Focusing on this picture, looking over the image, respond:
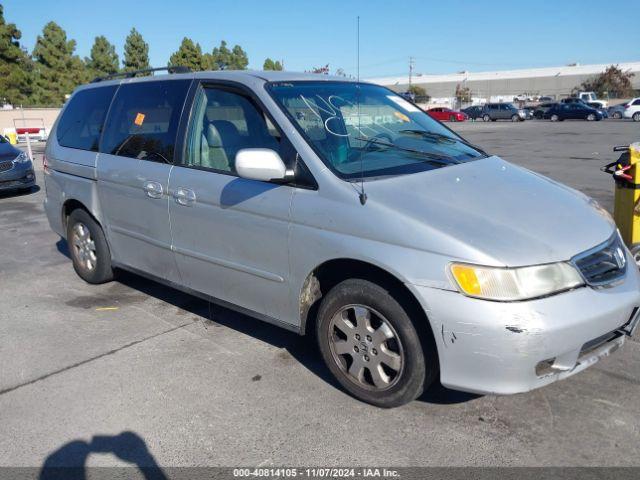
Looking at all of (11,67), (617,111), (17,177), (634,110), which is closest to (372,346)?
(17,177)

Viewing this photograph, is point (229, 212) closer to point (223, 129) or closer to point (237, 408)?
point (223, 129)

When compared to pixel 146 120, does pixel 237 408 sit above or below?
below

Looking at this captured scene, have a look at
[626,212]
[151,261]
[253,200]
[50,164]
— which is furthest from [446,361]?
[50,164]

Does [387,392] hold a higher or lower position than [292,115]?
lower

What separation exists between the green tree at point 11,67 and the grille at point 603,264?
46.0 m

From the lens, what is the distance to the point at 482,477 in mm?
2645

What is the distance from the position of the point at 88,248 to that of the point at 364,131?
10.1ft

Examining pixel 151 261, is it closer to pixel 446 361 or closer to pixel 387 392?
pixel 387 392

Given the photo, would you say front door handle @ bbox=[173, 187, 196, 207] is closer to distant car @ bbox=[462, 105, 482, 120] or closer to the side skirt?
the side skirt

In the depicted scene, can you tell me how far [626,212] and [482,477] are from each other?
12.5 feet

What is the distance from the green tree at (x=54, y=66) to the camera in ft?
150

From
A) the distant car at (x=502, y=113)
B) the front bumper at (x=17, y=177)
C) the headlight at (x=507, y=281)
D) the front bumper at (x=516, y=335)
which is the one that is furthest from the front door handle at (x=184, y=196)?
the distant car at (x=502, y=113)

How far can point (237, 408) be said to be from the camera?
3.29 m

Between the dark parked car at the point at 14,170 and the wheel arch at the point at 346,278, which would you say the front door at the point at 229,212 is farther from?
the dark parked car at the point at 14,170
